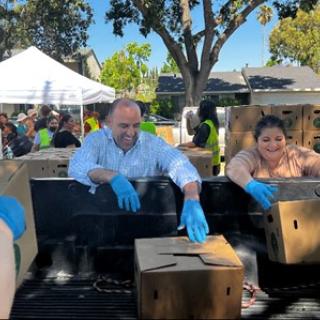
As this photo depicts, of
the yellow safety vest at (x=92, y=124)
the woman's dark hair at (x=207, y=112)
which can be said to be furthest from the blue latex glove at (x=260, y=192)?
the yellow safety vest at (x=92, y=124)

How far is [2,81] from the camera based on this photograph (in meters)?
11.1

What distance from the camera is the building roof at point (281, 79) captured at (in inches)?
1524

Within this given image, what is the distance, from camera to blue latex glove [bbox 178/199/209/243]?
9.74 ft

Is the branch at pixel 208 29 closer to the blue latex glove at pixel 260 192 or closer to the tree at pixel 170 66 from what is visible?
the blue latex glove at pixel 260 192

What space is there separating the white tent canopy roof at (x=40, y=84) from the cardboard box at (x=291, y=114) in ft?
17.9

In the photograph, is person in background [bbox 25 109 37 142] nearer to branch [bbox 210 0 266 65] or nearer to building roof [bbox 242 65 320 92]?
branch [bbox 210 0 266 65]

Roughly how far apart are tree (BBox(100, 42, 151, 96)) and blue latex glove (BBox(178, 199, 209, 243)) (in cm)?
5041

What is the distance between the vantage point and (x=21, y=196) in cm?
283

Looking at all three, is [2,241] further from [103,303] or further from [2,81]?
[2,81]

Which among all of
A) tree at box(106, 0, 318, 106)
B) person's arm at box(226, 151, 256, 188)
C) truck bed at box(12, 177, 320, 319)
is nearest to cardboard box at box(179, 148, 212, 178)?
person's arm at box(226, 151, 256, 188)

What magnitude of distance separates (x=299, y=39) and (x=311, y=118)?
51.6 meters

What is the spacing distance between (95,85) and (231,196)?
940 centimetres

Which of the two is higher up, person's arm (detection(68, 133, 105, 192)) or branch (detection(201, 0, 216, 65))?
branch (detection(201, 0, 216, 65))

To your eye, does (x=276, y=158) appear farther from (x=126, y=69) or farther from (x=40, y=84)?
(x=126, y=69)
